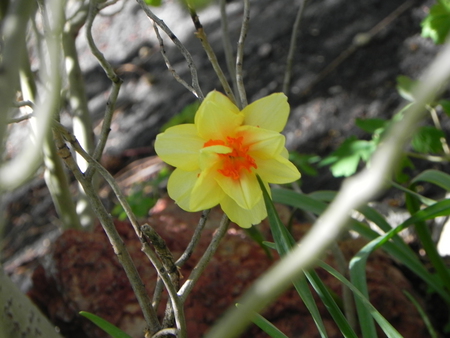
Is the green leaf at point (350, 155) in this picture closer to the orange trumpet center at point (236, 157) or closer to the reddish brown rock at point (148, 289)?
the reddish brown rock at point (148, 289)

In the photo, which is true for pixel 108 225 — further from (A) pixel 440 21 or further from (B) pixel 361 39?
(B) pixel 361 39

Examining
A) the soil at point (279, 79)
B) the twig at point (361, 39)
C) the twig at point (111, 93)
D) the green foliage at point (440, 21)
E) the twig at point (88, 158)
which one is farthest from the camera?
the twig at point (361, 39)

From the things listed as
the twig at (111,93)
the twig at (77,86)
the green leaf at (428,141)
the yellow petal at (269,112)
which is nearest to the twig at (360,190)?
the yellow petal at (269,112)

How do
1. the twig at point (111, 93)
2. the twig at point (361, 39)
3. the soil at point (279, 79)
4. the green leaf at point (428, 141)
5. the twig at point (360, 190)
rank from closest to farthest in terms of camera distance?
the twig at point (360, 190), the twig at point (111, 93), the green leaf at point (428, 141), the soil at point (279, 79), the twig at point (361, 39)

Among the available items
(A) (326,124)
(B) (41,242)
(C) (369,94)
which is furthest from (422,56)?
(B) (41,242)

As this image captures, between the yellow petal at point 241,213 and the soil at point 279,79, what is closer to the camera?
the yellow petal at point 241,213

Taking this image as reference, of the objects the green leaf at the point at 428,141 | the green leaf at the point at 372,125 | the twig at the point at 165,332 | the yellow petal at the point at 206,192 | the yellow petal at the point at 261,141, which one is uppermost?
the yellow petal at the point at 261,141

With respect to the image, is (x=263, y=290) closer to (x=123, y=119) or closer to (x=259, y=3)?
(x=123, y=119)

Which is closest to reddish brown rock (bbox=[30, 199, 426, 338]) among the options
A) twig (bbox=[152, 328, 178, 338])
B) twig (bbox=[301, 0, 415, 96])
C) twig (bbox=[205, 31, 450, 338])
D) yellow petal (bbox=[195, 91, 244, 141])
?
twig (bbox=[152, 328, 178, 338])
